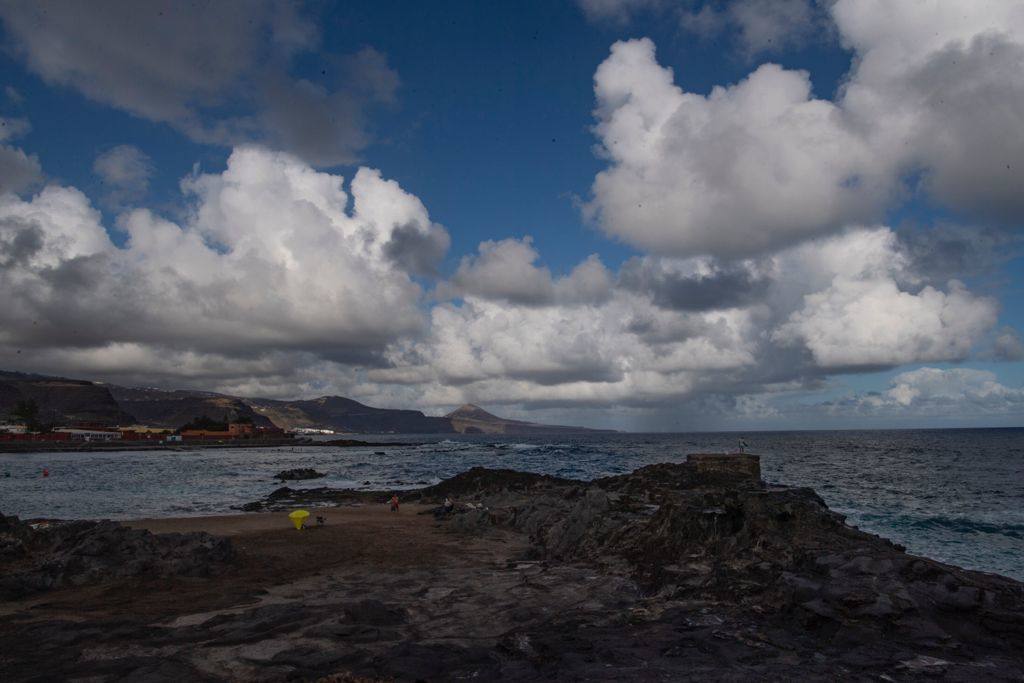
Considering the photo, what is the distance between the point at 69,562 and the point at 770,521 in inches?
732

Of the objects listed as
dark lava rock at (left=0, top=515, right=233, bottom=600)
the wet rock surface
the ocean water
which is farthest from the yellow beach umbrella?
the ocean water

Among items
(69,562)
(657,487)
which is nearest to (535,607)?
(69,562)

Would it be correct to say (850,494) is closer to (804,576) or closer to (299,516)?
(804,576)

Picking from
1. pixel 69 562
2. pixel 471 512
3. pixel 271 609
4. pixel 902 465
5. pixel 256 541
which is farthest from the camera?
pixel 902 465

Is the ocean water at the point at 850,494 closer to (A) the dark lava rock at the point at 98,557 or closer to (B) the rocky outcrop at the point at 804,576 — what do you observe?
(B) the rocky outcrop at the point at 804,576

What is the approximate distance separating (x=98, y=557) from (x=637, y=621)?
14.4 m

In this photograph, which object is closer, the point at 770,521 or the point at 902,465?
the point at 770,521

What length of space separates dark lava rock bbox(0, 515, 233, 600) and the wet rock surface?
277 cm

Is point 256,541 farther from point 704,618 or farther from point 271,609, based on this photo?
point 704,618

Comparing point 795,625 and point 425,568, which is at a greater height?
point 795,625

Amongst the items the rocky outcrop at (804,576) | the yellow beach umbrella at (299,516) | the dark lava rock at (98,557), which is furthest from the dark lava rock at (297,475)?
the rocky outcrop at (804,576)

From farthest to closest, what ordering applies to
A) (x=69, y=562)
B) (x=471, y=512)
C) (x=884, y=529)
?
(x=884, y=529), (x=471, y=512), (x=69, y=562)

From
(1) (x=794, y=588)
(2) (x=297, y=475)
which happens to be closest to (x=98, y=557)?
(1) (x=794, y=588)

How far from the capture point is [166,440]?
158500mm
